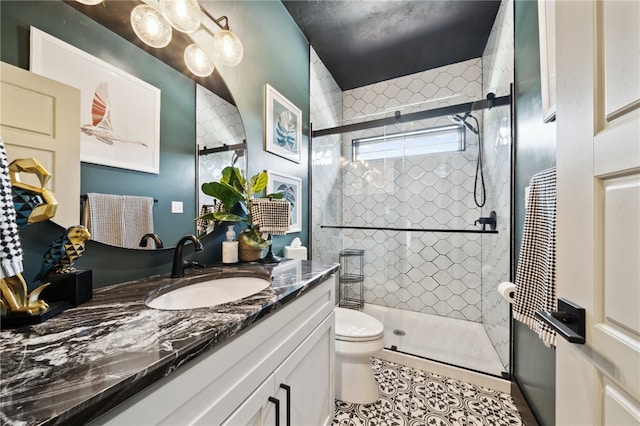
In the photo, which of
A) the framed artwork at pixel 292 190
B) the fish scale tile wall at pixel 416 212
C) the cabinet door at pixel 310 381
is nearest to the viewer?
the cabinet door at pixel 310 381

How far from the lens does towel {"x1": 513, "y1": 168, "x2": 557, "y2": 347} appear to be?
94 cm

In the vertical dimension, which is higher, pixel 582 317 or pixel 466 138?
pixel 466 138

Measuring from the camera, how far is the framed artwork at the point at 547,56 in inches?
42.1

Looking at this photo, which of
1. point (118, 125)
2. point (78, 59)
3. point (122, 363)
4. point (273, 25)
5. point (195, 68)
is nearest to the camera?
point (122, 363)

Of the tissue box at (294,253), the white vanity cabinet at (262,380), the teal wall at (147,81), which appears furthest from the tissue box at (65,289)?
the tissue box at (294,253)

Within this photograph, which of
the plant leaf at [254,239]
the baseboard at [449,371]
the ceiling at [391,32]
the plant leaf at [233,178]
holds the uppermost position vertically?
the ceiling at [391,32]

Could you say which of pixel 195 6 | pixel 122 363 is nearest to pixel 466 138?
pixel 195 6

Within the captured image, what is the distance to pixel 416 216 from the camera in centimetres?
257

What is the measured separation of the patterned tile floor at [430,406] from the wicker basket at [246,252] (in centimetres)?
101

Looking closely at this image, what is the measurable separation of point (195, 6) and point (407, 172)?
2107mm

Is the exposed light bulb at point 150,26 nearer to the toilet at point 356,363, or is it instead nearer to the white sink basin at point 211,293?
the white sink basin at point 211,293

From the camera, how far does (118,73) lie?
2.99 ft

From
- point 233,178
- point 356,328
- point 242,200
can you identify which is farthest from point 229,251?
point 356,328

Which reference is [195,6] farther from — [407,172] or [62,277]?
[407,172]
